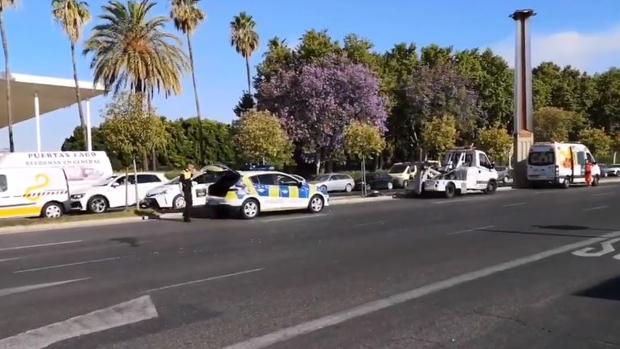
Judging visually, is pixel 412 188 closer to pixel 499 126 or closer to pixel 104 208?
pixel 104 208

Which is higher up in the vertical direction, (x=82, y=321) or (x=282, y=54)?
(x=282, y=54)

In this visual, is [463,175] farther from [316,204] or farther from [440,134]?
[440,134]

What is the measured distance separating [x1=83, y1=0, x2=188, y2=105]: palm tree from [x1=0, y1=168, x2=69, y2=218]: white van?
16.9 meters

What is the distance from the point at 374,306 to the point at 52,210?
17.8m

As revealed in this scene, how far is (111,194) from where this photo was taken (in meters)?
25.0

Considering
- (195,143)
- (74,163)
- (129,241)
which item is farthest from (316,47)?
(129,241)

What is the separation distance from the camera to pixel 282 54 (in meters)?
48.1

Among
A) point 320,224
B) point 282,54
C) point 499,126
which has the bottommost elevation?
point 320,224

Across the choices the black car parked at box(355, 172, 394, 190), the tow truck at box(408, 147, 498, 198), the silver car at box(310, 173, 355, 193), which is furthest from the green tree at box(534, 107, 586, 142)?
the tow truck at box(408, 147, 498, 198)

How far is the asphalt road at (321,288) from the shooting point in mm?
6352

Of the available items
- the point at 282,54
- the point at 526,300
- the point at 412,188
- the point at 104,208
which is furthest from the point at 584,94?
the point at 526,300

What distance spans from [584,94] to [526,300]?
74.7m

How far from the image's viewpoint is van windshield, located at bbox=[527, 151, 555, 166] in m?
37.3

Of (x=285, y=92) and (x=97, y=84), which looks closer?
(x=97, y=84)
